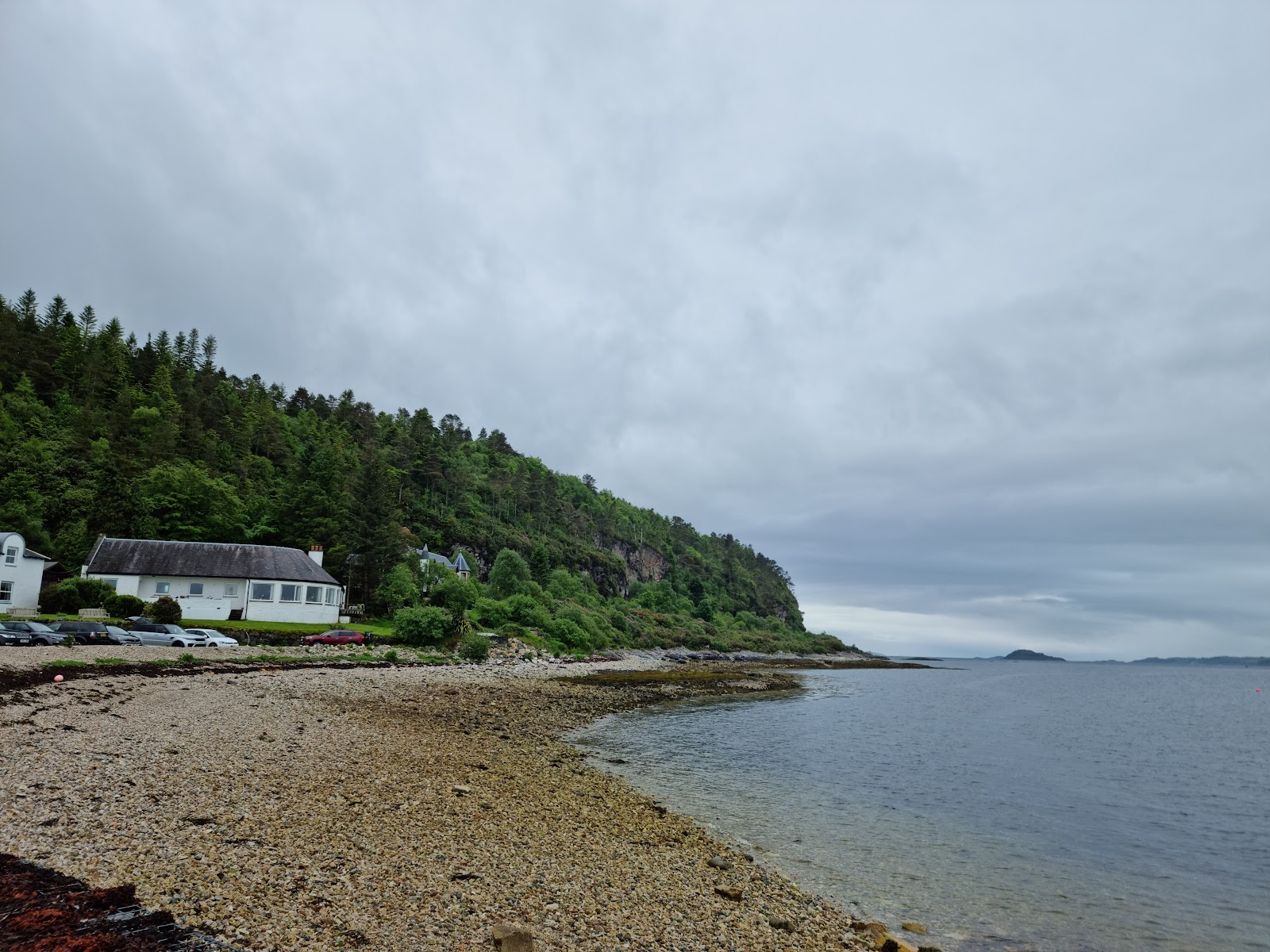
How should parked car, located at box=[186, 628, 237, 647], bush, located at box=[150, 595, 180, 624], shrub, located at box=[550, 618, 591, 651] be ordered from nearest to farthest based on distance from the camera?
parked car, located at box=[186, 628, 237, 647], bush, located at box=[150, 595, 180, 624], shrub, located at box=[550, 618, 591, 651]

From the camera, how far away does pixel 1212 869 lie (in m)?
17.7

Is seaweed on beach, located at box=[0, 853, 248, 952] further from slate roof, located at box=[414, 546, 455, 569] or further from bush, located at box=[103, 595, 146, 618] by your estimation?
slate roof, located at box=[414, 546, 455, 569]

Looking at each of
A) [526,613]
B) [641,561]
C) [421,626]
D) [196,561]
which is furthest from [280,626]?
[641,561]

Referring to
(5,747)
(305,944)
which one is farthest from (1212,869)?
(5,747)

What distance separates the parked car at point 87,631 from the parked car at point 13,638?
230 centimetres

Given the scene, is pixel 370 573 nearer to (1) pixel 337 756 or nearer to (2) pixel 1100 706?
(1) pixel 337 756

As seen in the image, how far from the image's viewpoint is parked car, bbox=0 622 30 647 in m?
32.9

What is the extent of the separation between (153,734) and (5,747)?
341cm

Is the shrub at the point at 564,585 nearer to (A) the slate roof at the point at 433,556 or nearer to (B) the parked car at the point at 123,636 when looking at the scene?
(A) the slate roof at the point at 433,556

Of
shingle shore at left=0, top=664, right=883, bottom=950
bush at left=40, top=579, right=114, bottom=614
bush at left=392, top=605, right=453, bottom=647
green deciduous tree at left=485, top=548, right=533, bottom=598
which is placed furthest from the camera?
green deciduous tree at left=485, top=548, right=533, bottom=598

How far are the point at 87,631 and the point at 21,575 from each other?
20.7m

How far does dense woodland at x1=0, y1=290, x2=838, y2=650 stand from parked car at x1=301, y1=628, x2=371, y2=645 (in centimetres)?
1395

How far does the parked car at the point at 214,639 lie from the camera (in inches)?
1714

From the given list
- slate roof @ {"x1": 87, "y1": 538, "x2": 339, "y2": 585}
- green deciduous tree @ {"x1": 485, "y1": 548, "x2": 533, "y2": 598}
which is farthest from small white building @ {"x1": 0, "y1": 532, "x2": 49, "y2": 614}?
green deciduous tree @ {"x1": 485, "y1": 548, "x2": 533, "y2": 598}
